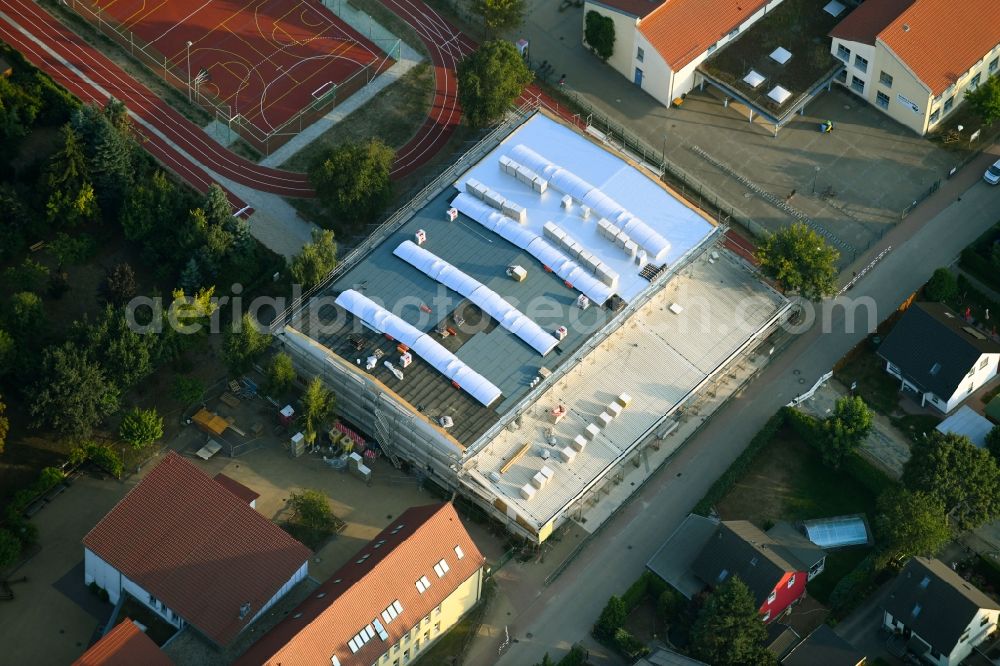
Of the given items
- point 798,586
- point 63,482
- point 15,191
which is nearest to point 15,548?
point 63,482

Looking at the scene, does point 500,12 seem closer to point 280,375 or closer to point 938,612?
point 280,375

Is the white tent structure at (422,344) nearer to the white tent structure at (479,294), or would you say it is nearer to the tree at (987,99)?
the white tent structure at (479,294)

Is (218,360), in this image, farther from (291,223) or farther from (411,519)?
(411,519)

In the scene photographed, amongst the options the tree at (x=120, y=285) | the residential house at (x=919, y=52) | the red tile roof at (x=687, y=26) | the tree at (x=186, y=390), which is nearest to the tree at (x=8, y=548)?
the tree at (x=186, y=390)

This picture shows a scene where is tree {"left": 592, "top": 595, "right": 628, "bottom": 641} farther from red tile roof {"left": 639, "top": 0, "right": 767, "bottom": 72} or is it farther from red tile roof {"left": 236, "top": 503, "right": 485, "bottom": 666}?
red tile roof {"left": 639, "top": 0, "right": 767, "bottom": 72}

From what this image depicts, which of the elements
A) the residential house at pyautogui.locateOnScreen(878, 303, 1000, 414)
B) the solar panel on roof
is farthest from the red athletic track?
the solar panel on roof

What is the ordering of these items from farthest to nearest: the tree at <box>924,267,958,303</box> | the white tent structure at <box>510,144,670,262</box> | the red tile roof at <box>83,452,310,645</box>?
the tree at <box>924,267,958,303</box>
the white tent structure at <box>510,144,670,262</box>
the red tile roof at <box>83,452,310,645</box>
